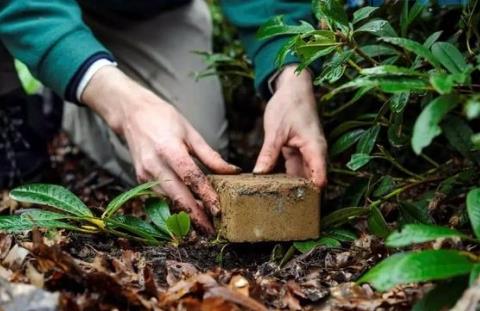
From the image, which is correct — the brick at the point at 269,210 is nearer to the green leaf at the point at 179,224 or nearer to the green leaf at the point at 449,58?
the green leaf at the point at 179,224

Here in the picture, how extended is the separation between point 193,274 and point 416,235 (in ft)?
1.27

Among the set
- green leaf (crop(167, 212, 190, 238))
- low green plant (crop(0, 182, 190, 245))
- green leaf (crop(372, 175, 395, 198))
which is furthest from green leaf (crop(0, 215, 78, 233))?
green leaf (crop(372, 175, 395, 198))

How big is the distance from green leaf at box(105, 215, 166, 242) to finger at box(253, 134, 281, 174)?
0.85 feet

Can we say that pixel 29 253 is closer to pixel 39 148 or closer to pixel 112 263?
pixel 112 263

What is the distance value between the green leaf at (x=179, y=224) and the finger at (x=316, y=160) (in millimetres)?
292

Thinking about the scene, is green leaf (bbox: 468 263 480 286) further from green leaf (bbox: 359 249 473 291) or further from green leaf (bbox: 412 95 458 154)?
green leaf (bbox: 412 95 458 154)

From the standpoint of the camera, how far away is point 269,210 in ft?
4.43

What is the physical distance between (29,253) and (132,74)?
1.29 meters

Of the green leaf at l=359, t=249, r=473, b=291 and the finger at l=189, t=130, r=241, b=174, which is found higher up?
the green leaf at l=359, t=249, r=473, b=291

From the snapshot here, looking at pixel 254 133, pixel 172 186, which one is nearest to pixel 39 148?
pixel 254 133

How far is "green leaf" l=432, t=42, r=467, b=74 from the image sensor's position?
1.09 metres

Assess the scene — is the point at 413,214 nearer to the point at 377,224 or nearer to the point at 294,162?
the point at 377,224

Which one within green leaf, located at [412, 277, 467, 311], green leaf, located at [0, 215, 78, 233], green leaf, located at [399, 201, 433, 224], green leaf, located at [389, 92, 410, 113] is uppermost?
green leaf, located at [389, 92, 410, 113]

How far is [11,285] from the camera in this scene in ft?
3.28
